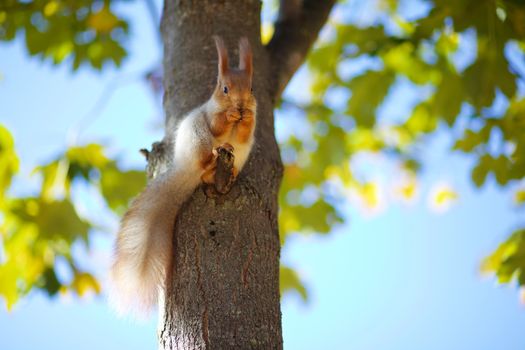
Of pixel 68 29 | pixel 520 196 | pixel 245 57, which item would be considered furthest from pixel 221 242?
pixel 520 196

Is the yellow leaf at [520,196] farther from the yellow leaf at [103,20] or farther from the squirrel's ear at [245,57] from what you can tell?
the yellow leaf at [103,20]

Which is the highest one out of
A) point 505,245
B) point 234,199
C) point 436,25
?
point 436,25

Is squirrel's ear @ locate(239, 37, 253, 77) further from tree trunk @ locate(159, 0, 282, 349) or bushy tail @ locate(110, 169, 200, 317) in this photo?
bushy tail @ locate(110, 169, 200, 317)

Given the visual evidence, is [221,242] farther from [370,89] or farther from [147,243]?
[370,89]

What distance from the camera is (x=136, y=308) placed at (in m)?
2.33

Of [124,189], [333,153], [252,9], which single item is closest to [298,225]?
[333,153]

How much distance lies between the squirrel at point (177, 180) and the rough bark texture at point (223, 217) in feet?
0.22

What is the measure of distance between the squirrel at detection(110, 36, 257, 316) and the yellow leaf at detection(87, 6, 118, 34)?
1.86 meters

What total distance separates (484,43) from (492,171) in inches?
34.5

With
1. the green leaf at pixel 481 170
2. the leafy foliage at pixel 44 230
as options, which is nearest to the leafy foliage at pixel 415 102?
the green leaf at pixel 481 170

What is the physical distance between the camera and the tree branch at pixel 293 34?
308 cm

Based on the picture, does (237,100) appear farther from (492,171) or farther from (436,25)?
(492,171)

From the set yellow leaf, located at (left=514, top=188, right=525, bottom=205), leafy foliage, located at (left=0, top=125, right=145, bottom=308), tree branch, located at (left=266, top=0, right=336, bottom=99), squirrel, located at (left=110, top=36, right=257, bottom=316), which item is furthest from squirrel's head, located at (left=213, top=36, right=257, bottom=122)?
yellow leaf, located at (left=514, top=188, right=525, bottom=205)

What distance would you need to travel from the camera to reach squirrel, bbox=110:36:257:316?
2332 millimetres
